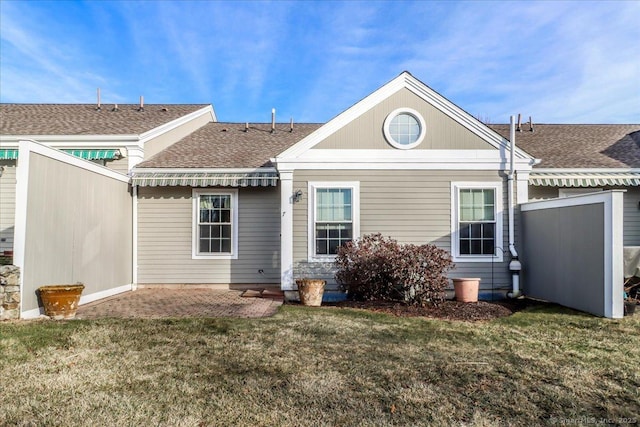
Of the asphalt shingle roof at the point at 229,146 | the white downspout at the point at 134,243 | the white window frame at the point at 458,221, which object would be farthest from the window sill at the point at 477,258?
the white downspout at the point at 134,243

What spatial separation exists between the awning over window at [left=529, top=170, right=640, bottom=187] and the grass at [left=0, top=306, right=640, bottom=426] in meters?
4.93

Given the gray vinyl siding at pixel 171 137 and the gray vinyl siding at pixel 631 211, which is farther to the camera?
the gray vinyl siding at pixel 171 137

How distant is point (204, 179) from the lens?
11945 millimetres

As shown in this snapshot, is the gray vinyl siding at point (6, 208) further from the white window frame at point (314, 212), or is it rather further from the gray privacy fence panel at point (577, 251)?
the gray privacy fence panel at point (577, 251)

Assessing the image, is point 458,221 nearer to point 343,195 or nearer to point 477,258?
point 477,258

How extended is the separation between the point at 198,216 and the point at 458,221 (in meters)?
7.68

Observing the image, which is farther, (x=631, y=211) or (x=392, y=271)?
(x=631, y=211)

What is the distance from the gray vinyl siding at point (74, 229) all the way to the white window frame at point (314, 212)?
539 cm

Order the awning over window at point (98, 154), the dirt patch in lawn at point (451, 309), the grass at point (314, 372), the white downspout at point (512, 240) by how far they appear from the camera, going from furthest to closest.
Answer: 1. the awning over window at point (98, 154)
2. the white downspout at point (512, 240)
3. the dirt patch in lawn at point (451, 309)
4. the grass at point (314, 372)

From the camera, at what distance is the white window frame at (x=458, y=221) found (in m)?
11.3

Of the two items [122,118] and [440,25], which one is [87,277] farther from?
→ [440,25]

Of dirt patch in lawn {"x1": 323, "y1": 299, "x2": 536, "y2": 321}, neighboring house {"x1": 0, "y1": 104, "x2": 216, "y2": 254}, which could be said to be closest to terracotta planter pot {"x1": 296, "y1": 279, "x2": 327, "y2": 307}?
dirt patch in lawn {"x1": 323, "y1": 299, "x2": 536, "y2": 321}

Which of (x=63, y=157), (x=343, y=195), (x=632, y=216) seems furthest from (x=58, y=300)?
(x=632, y=216)

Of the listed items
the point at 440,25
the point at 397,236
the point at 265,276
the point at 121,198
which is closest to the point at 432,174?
the point at 397,236
